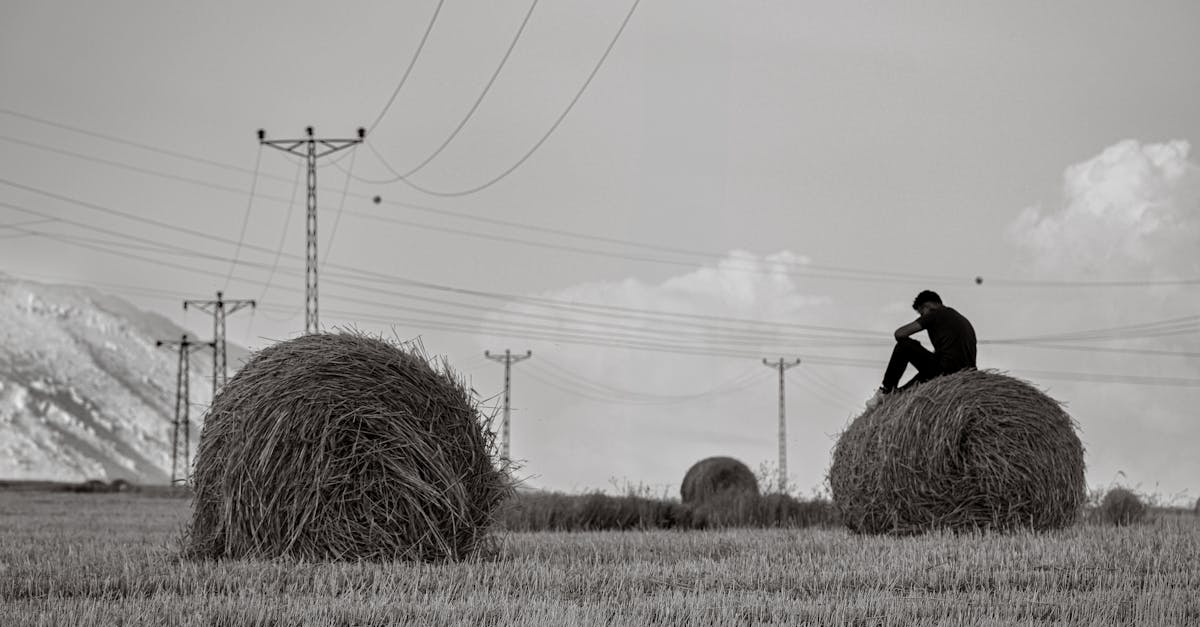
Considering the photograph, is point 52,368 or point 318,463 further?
point 52,368

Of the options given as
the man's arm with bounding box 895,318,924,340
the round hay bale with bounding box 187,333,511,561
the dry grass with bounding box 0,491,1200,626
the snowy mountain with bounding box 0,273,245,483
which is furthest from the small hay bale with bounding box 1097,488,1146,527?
the snowy mountain with bounding box 0,273,245,483

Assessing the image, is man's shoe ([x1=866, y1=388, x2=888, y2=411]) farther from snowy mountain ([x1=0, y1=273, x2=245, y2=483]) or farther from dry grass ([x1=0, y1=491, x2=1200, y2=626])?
snowy mountain ([x1=0, y1=273, x2=245, y2=483])

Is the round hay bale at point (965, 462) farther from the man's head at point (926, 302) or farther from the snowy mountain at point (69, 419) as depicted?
the snowy mountain at point (69, 419)

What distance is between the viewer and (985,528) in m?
13.6

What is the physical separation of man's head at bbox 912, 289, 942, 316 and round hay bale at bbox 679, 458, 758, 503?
14.2 metres

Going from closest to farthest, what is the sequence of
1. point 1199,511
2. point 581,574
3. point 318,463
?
point 581,574
point 318,463
point 1199,511

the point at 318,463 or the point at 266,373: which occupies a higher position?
the point at 266,373

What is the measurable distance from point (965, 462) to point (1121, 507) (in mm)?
7268

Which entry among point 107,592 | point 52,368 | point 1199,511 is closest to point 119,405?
point 52,368

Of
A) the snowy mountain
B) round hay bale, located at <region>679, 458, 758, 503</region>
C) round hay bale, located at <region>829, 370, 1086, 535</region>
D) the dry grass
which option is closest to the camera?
the dry grass

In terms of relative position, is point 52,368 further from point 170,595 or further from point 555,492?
point 170,595

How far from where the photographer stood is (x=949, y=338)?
1452cm

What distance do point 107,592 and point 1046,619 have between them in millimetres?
5610

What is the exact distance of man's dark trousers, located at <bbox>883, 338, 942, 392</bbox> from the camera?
47.9 feet
